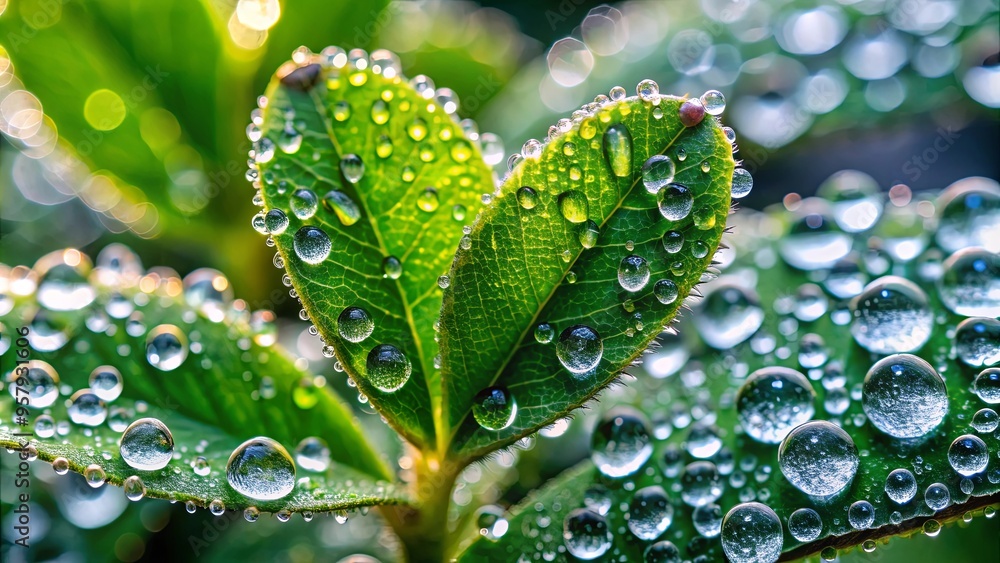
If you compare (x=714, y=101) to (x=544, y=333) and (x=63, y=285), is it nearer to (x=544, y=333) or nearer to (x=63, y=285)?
(x=544, y=333)

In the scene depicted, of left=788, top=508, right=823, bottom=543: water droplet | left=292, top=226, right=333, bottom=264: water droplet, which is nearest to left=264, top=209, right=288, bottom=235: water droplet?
left=292, top=226, right=333, bottom=264: water droplet

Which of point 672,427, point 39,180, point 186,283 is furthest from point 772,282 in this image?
point 39,180

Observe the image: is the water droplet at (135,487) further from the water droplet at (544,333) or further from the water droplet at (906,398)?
the water droplet at (906,398)

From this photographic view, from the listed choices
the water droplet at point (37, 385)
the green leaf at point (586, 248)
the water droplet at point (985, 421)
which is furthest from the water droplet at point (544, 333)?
the water droplet at point (37, 385)

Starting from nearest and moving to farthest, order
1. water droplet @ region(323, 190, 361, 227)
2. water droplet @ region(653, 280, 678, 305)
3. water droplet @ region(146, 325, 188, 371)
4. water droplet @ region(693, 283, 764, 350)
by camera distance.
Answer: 1. water droplet @ region(653, 280, 678, 305)
2. water droplet @ region(323, 190, 361, 227)
3. water droplet @ region(146, 325, 188, 371)
4. water droplet @ region(693, 283, 764, 350)

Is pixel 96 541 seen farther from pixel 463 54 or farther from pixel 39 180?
pixel 463 54

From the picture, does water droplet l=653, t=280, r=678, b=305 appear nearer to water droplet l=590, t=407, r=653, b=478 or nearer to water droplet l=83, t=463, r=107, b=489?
water droplet l=590, t=407, r=653, b=478

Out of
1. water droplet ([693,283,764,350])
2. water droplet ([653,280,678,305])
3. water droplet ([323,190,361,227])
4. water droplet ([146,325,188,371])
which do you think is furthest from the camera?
water droplet ([693,283,764,350])

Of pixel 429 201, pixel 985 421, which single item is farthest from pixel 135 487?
pixel 985 421
